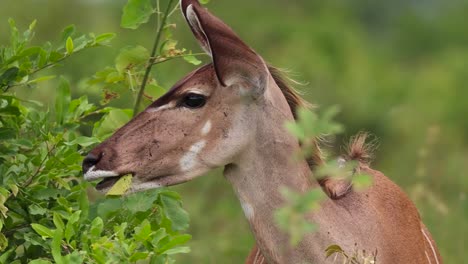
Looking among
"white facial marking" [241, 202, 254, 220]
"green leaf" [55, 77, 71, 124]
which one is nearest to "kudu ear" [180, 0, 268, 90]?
"white facial marking" [241, 202, 254, 220]

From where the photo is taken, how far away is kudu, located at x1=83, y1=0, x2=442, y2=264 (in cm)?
611

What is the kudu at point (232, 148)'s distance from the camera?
6105 millimetres

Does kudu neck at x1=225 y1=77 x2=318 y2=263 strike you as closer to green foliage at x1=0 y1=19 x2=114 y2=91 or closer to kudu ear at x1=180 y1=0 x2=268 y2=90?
kudu ear at x1=180 y1=0 x2=268 y2=90

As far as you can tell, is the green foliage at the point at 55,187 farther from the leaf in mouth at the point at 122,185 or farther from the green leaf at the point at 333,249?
the green leaf at the point at 333,249

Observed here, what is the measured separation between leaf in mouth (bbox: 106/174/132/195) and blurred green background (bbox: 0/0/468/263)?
106 cm

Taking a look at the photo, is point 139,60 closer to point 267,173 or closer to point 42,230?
point 267,173

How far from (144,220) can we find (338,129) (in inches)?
64.6

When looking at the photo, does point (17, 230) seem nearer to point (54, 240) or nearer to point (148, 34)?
point (54, 240)

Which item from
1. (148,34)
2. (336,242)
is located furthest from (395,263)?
(148,34)

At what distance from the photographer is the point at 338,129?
4.78 metres

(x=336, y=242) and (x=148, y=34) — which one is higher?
(x=148, y=34)

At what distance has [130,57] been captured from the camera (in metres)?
6.70

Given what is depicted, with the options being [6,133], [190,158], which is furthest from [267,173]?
[6,133]

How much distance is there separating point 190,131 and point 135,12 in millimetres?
727
